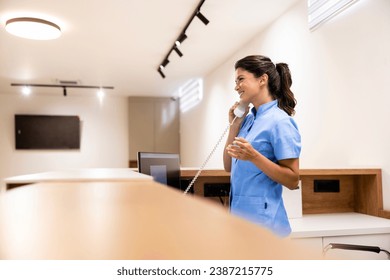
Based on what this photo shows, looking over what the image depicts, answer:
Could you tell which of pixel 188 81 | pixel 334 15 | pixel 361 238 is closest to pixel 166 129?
pixel 188 81

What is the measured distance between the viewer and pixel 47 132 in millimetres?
5758

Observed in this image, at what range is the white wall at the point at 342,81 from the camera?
5.30 feet

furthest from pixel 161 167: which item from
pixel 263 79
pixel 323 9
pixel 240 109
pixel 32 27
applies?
pixel 32 27

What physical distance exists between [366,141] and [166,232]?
5.35ft

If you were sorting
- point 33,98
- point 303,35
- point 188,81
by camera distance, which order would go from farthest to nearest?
point 33,98, point 188,81, point 303,35

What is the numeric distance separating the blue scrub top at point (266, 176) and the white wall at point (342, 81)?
0.77 metres

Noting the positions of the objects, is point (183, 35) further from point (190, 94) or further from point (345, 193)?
point (190, 94)

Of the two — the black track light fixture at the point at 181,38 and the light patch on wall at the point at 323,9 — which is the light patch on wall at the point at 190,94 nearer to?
the black track light fixture at the point at 181,38

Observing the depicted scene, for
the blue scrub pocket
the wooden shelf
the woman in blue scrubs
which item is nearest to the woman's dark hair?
the woman in blue scrubs

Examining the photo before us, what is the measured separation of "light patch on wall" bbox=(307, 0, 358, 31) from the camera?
184 cm

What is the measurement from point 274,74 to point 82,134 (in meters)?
5.22

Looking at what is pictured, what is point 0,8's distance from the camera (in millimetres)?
2490

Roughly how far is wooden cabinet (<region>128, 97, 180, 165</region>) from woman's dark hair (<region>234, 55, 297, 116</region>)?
4.61 meters
